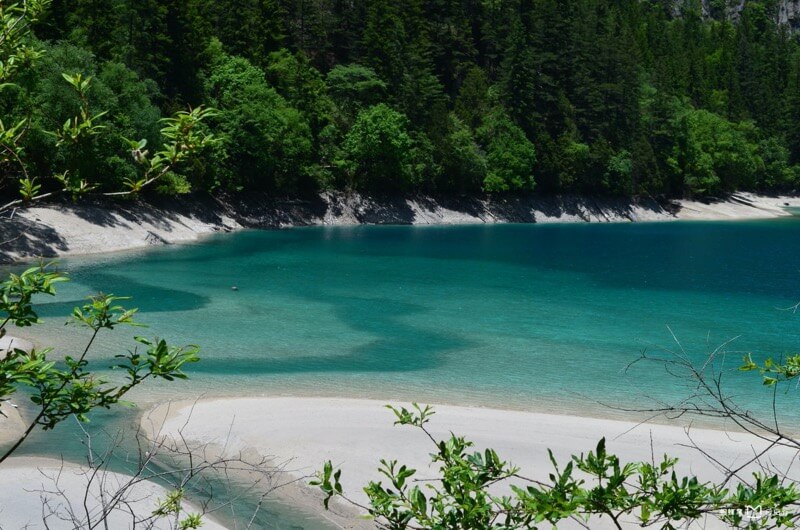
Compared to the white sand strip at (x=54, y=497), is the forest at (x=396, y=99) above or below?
above

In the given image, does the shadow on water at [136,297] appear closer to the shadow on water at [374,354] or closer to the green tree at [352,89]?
the shadow on water at [374,354]

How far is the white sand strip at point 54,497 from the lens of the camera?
11898 mm

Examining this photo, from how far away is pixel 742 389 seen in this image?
69.1ft

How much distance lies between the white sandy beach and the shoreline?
23.7 feet

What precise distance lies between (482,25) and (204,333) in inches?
2759

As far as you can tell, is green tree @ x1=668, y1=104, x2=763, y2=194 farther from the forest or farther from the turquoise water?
the turquoise water

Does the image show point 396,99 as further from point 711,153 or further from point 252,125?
point 711,153

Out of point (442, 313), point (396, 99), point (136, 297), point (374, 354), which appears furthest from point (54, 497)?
point (396, 99)

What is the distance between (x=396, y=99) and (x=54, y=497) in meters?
59.1

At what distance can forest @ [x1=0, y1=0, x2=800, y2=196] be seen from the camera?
4700cm

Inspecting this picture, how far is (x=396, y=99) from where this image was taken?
225 feet

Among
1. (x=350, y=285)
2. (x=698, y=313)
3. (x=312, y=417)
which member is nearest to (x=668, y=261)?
(x=698, y=313)

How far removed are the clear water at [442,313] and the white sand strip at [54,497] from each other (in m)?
1.33

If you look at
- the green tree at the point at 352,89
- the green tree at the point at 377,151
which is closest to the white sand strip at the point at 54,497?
the green tree at the point at 377,151
